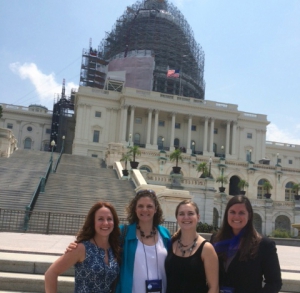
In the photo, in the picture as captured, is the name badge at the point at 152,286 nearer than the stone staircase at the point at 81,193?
Yes

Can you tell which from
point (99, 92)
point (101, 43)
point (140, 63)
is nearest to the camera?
point (99, 92)

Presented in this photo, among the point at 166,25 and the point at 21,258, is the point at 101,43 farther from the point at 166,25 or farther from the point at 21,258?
the point at 21,258

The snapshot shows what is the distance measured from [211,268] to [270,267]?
2.11ft

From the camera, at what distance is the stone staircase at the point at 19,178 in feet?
68.7

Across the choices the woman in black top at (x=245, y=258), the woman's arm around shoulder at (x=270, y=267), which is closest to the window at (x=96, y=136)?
the woman in black top at (x=245, y=258)

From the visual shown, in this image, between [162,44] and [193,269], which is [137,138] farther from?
[193,269]

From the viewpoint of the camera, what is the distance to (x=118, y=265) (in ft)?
13.9

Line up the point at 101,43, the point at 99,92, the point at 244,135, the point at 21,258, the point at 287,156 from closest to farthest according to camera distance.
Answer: the point at 21,258, the point at 99,92, the point at 244,135, the point at 287,156, the point at 101,43

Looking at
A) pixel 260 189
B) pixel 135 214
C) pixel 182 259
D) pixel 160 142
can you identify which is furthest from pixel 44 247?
pixel 160 142

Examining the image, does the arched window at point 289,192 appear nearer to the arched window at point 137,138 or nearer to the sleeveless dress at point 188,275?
the arched window at point 137,138

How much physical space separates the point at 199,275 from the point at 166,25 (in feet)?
291

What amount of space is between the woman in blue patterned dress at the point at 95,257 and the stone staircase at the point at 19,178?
16.9 metres

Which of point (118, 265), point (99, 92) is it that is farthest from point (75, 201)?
point (99, 92)

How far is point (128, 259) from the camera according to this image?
13.9 ft
